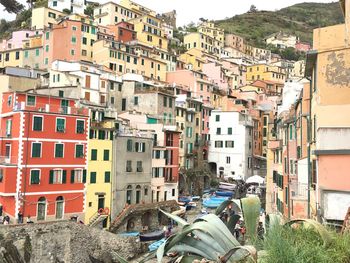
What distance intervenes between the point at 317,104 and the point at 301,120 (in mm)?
6836

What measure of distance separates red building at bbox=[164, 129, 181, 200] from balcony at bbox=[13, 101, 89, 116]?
1329 centimetres

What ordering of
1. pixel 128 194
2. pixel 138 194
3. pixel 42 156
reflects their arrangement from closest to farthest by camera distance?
pixel 42 156, pixel 128 194, pixel 138 194

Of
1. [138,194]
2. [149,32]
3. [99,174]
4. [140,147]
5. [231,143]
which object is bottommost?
[138,194]

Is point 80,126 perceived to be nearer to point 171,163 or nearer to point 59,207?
point 59,207

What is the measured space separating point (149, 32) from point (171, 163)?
158ft

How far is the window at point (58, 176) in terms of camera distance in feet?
129

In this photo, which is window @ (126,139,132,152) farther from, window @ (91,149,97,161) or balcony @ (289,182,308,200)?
balcony @ (289,182,308,200)

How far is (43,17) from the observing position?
92.6 meters

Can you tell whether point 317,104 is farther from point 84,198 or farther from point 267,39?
point 267,39

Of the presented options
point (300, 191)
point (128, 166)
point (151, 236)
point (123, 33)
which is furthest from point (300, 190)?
point (123, 33)

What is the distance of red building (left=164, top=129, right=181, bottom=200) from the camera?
52.0 meters

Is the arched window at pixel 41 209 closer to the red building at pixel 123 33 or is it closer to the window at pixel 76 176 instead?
the window at pixel 76 176

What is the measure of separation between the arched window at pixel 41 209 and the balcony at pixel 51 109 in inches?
324

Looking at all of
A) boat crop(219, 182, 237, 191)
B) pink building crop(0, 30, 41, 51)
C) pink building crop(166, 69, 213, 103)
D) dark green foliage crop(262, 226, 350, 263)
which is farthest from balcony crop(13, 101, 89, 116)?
pink building crop(0, 30, 41, 51)
